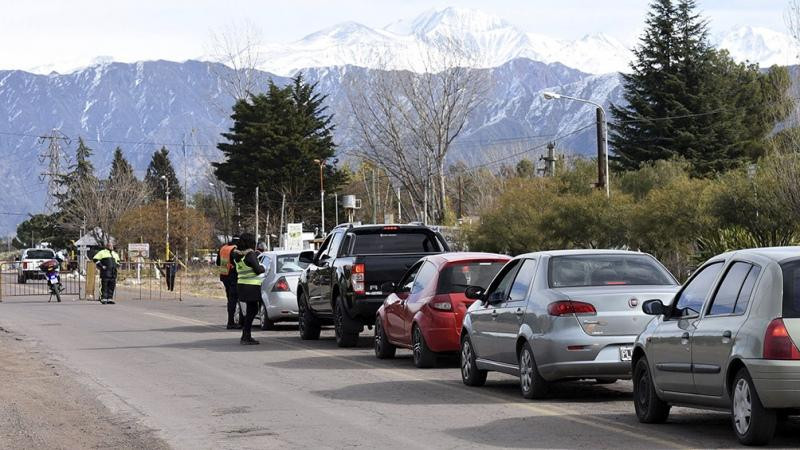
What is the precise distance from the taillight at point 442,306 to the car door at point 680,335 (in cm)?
587

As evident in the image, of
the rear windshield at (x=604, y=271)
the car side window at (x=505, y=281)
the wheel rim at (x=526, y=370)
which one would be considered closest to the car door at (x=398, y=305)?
the car side window at (x=505, y=281)

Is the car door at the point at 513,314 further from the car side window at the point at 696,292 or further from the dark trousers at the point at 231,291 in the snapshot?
the dark trousers at the point at 231,291

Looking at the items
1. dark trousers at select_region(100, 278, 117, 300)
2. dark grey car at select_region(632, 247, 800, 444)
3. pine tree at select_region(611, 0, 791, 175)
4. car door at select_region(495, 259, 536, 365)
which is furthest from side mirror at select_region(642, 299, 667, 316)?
pine tree at select_region(611, 0, 791, 175)

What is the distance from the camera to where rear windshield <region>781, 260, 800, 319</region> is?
10.0 metres

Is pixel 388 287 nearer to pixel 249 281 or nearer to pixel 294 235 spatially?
pixel 249 281

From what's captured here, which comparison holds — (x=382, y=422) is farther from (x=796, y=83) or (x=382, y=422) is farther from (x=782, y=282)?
(x=796, y=83)

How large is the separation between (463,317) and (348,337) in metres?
5.54

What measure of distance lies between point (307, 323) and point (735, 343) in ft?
50.5

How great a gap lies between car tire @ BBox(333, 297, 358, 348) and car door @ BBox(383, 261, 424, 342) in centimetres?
260

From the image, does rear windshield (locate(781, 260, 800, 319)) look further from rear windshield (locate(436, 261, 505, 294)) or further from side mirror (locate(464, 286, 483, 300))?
rear windshield (locate(436, 261, 505, 294))

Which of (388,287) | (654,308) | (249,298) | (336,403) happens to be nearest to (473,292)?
(336,403)

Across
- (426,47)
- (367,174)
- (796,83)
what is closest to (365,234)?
(796,83)

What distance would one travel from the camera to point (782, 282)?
33.3 ft

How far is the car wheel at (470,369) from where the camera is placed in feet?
52.3
